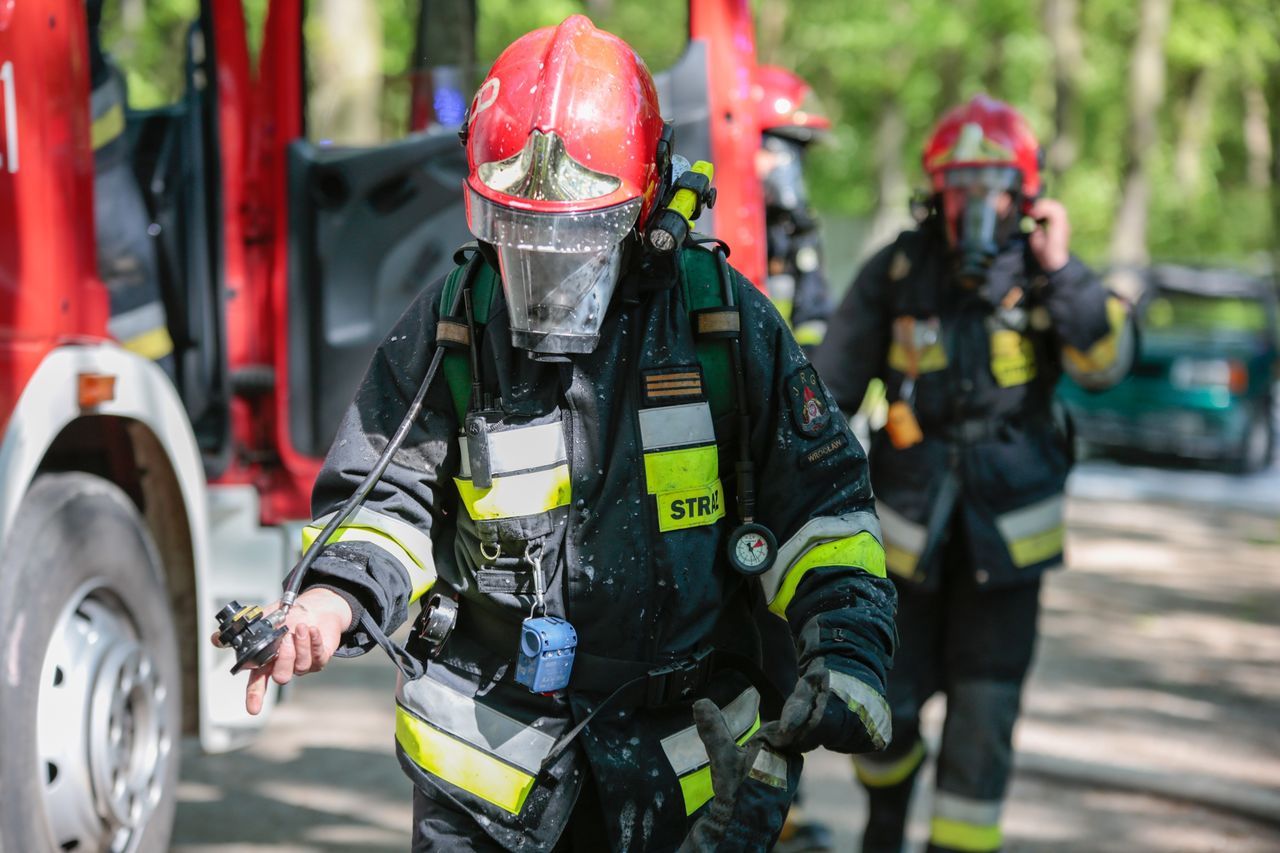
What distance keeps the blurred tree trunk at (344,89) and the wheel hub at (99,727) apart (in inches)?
74.8

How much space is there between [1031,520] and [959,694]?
491 mm

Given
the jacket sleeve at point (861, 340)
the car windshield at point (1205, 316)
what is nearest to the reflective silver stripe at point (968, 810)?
the jacket sleeve at point (861, 340)

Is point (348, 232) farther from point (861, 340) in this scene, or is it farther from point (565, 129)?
point (565, 129)

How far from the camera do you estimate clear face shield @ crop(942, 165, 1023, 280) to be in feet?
12.9

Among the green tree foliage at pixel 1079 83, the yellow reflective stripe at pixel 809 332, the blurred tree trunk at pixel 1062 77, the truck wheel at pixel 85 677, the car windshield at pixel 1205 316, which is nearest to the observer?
the truck wheel at pixel 85 677

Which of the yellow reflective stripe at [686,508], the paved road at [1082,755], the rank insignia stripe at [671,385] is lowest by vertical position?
the paved road at [1082,755]

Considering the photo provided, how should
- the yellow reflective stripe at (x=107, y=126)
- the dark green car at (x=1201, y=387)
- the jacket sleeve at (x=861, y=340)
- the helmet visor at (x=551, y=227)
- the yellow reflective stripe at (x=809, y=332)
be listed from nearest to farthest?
the helmet visor at (x=551, y=227) → the yellow reflective stripe at (x=107, y=126) → the jacket sleeve at (x=861, y=340) → the yellow reflective stripe at (x=809, y=332) → the dark green car at (x=1201, y=387)

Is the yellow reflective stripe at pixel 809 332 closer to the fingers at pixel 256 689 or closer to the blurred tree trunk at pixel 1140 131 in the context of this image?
the fingers at pixel 256 689

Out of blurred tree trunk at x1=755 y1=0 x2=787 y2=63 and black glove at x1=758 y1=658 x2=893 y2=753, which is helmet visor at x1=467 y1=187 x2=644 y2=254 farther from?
blurred tree trunk at x1=755 y1=0 x2=787 y2=63

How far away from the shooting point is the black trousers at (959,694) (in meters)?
3.90

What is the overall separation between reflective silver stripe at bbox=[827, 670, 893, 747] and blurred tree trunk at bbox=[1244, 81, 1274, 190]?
36222 mm

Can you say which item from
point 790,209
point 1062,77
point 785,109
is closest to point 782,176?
point 790,209

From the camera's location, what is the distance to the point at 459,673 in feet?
7.66

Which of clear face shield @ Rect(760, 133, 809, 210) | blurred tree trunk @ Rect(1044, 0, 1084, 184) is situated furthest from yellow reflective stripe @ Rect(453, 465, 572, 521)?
blurred tree trunk @ Rect(1044, 0, 1084, 184)
